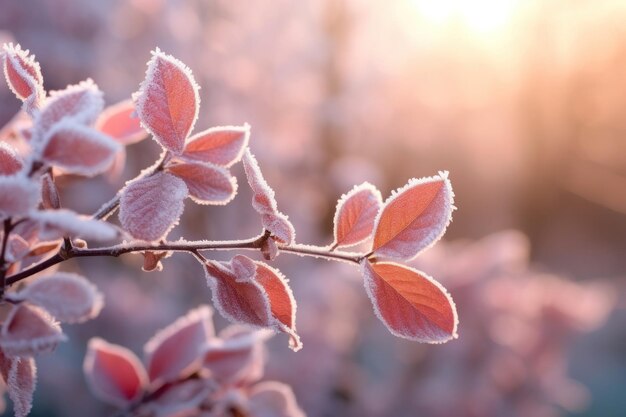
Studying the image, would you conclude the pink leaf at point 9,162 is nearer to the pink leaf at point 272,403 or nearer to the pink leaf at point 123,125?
the pink leaf at point 123,125

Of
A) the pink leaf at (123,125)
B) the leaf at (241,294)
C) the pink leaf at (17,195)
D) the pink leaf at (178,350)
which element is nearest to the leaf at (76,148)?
the pink leaf at (17,195)

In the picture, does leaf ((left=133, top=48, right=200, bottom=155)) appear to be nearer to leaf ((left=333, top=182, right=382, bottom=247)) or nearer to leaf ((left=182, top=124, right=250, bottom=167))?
leaf ((left=182, top=124, right=250, bottom=167))

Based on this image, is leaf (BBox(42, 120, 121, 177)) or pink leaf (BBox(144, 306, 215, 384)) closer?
leaf (BBox(42, 120, 121, 177))

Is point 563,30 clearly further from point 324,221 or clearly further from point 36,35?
point 36,35

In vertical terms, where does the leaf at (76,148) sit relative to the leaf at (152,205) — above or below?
above

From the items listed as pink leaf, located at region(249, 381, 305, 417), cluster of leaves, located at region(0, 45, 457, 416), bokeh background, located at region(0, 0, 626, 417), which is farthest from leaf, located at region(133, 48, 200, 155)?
pink leaf, located at region(249, 381, 305, 417)

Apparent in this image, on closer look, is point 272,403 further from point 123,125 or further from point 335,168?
point 335,168
